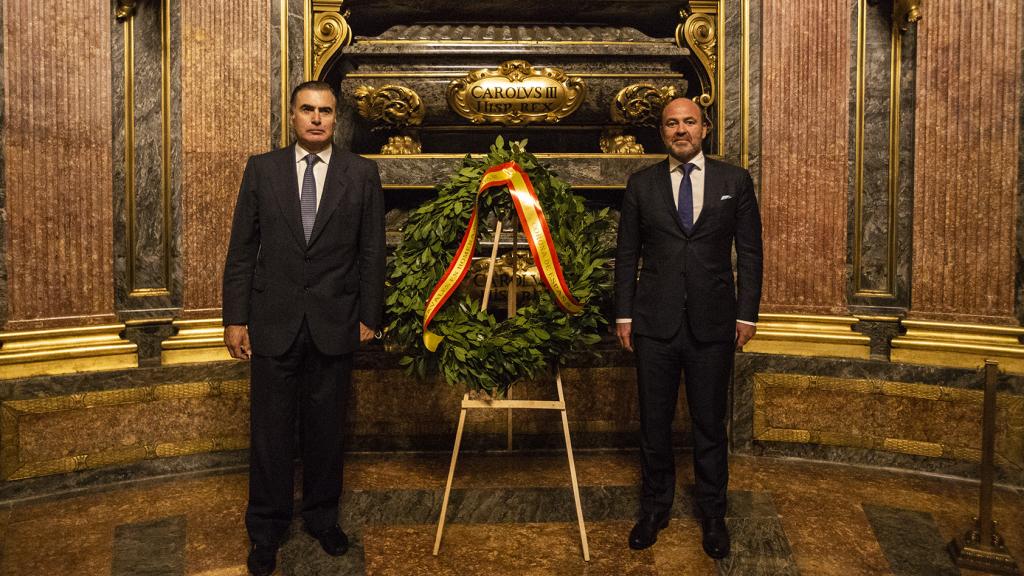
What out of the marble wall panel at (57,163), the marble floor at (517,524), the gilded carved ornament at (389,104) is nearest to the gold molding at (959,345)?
the marble floor at (517,524)

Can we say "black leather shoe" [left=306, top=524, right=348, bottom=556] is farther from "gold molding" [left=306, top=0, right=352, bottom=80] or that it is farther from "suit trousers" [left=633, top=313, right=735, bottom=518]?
"gold molding" [left=306, top=0, right=352, bottom=80]

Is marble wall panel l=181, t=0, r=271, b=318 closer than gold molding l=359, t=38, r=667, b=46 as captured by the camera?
Yes

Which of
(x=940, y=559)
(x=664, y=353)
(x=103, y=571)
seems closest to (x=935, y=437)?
(x=940, y=559)

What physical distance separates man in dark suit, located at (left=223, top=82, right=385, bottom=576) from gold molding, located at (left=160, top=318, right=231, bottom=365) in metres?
1.18

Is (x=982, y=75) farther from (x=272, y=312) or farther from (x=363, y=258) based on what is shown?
(x=272, y=312)

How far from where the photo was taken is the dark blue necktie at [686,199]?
2744 mm

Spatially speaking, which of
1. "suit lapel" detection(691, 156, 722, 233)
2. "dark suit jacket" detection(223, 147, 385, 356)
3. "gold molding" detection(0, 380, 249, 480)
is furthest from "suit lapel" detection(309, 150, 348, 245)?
"gold molding" detection(0, 380, 249, 480)

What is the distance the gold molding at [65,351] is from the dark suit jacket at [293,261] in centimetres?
132

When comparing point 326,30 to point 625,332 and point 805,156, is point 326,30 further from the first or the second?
point 805,156

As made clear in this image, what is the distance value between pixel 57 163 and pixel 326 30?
5.42 feet

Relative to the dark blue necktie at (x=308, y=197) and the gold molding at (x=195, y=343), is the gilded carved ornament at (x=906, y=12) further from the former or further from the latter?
the gold molding at (x=195, y=343)

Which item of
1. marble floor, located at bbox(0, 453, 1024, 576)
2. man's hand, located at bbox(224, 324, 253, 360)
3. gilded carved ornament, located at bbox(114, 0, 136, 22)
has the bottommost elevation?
marble floor, located at bbox(0, 453, 1024, 576)

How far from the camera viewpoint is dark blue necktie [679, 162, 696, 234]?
2744 mm

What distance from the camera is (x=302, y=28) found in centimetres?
393
